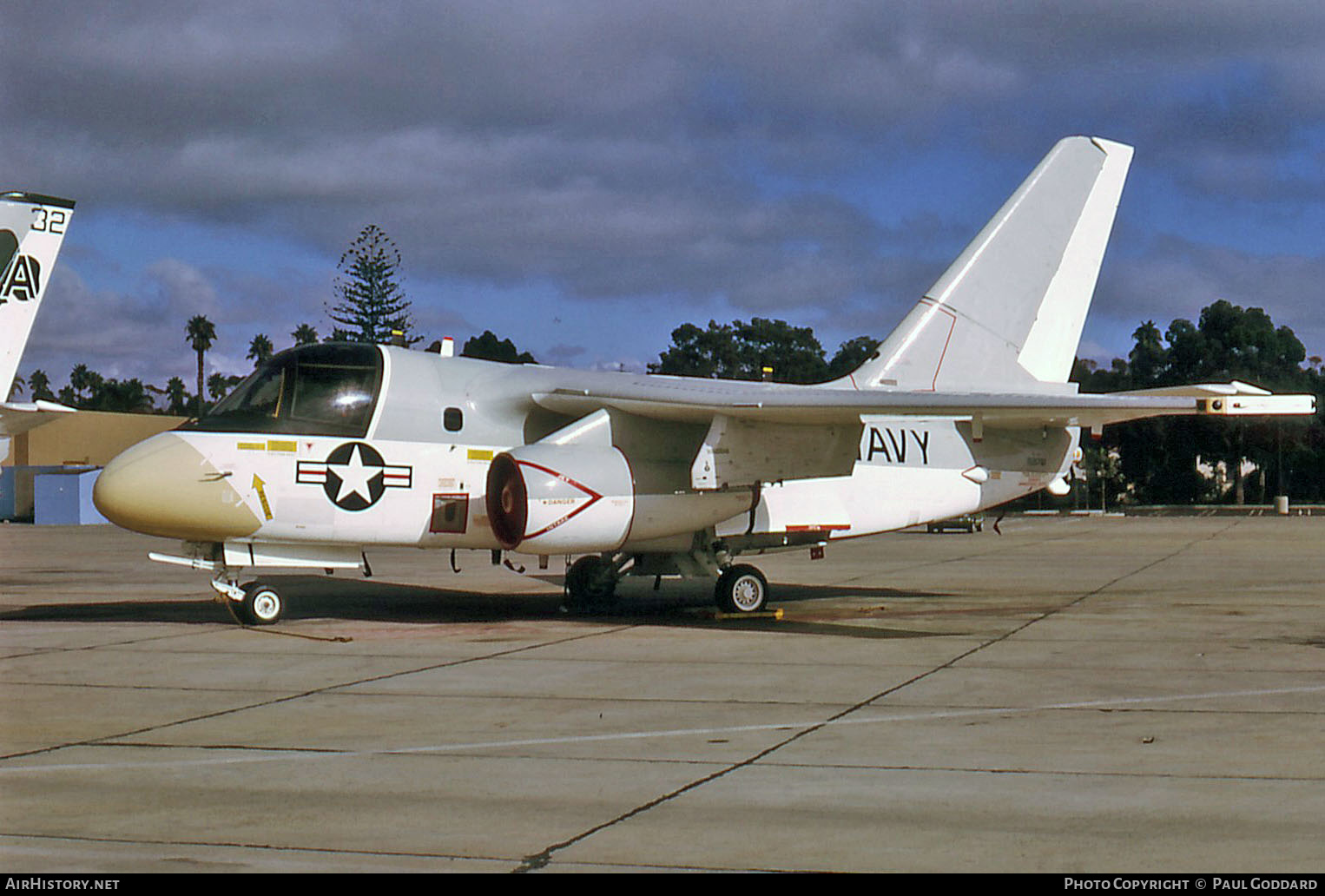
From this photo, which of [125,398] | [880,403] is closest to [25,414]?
[880,403]

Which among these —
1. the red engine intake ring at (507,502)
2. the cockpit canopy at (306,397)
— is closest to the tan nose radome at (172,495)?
the cockpit canopy at (306,397)

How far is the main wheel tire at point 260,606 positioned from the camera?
15234 mm

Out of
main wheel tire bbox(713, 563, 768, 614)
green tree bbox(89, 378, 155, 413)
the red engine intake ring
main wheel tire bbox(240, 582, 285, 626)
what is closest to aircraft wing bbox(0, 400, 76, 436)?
main wheel tire bbox(240, 582, 285, 626)

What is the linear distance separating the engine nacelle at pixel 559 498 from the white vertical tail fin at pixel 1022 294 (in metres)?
4.76

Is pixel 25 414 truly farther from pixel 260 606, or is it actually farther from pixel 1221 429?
pixel 1221 429

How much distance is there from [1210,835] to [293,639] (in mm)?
10413

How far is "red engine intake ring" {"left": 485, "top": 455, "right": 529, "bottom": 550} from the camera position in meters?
14.9

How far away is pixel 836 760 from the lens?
7.94m

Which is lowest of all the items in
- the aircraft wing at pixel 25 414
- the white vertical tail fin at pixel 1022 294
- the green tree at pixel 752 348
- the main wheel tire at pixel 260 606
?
the main wheel tire at pixel 260 606

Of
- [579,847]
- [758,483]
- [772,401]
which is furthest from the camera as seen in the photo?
[758,483]

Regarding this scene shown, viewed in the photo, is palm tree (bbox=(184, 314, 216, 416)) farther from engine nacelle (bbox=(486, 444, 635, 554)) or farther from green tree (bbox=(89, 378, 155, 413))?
engine nacelle (bbox=(486, 444, 635, 554))

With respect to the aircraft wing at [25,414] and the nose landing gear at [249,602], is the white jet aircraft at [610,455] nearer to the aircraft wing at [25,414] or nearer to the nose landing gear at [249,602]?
the nose landing gear at [249,602]

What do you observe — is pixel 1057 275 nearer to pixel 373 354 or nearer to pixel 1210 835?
pixel 373 354

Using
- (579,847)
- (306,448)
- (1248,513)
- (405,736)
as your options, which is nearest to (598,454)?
(306,448)
